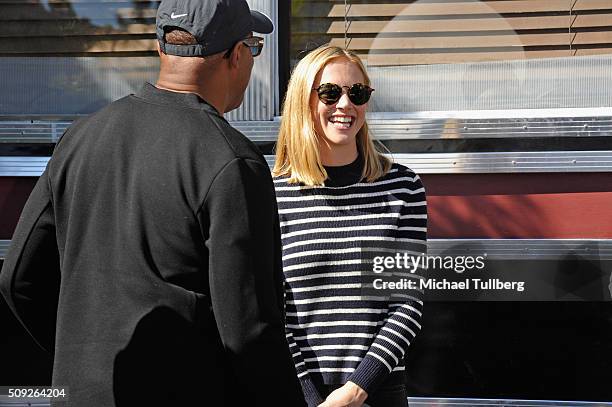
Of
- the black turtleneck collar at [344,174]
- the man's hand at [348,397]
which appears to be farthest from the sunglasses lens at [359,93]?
the man's hand at [348,397]

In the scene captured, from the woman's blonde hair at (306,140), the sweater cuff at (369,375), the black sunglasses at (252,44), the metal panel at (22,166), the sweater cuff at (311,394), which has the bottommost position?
the sweater cuff at (311,394)

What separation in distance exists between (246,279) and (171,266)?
0.47 ft

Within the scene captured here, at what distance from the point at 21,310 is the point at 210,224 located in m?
0.53

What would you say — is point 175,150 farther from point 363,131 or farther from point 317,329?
point 363,131

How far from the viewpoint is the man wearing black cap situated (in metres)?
1.74

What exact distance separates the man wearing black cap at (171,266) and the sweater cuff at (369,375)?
0.76 m

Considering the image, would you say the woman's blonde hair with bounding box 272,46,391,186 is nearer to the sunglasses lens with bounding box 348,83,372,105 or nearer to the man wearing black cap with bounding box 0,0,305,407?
the sunglasses lens with bounding box 348,83,372,105

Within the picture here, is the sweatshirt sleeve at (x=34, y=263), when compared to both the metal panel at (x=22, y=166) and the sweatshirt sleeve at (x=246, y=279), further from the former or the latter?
the metal panel at (x=22, y=166)

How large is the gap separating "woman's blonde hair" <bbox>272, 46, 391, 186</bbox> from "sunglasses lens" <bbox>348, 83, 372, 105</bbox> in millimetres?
36

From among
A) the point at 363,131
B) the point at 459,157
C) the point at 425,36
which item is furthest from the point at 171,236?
the point at 425,36

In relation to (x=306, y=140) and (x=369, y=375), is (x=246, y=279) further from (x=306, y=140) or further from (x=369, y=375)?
(x=306, y=140)

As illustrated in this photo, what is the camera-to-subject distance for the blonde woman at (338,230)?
2.61 meters

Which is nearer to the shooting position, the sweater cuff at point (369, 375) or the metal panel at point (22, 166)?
the sweater cuff at point (369, 375)

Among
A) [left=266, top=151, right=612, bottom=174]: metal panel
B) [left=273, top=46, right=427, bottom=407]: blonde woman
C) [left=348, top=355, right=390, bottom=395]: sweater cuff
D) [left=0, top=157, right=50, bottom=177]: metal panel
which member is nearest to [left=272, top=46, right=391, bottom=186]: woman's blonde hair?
[left=273, top=46, right=427, bottom=407]: blonde woman
